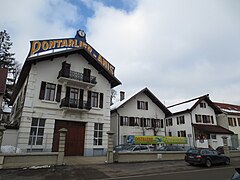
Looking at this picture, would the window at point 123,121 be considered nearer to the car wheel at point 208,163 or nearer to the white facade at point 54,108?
the white facade at point 54,108

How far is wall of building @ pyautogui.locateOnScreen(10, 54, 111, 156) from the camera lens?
1727cm

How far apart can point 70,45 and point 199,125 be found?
25.6 meters

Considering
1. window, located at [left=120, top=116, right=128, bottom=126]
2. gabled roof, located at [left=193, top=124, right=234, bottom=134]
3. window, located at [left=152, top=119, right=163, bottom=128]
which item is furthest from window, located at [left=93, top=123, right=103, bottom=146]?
gabled roof, located at [left=193, top=124, right=234, bottom=134]

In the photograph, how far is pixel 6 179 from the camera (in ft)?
30.3

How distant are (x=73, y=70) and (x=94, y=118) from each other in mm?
6098

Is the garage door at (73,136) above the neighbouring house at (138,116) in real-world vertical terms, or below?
below

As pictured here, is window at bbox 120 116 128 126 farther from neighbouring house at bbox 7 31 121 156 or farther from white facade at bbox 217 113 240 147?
white facade at bbox 217 113 240 147

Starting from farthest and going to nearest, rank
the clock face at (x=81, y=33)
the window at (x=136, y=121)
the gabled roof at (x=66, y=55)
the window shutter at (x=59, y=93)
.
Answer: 1. the window at (x=136, y=121)
2. the clock face at (x=81, y=33)
3. the window shutter at (x=59, y=93)
4. the gabled roof at (x=66, y=55)

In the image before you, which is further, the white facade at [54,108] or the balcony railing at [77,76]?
the balcony railing at [77,76]

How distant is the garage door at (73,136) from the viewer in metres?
19.0

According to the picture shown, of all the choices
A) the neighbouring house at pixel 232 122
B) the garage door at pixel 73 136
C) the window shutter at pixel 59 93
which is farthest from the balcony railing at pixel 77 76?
the neighbouring house at pixel 232 122

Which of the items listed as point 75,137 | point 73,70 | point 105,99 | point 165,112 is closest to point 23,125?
point 75,137

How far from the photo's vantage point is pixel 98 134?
20.9 m

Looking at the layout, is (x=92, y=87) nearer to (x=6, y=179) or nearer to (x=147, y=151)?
(x=147, y=151)
